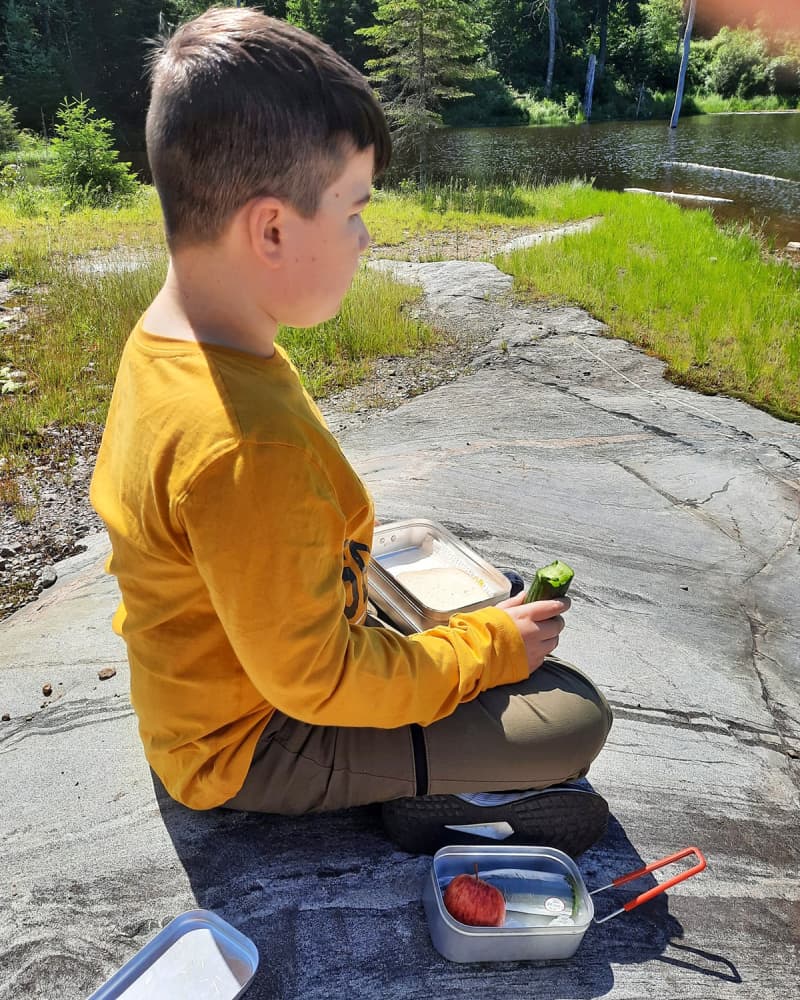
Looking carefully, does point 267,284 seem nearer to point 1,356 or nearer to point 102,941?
point 102,941

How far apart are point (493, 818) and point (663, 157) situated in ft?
81.2

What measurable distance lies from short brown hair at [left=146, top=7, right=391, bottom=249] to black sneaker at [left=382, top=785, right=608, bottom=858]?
1.26 m

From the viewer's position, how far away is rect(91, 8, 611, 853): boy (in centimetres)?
121

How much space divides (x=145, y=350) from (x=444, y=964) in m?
1.34

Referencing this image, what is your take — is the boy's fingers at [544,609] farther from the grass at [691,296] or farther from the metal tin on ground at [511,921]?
the grass at [691,296]

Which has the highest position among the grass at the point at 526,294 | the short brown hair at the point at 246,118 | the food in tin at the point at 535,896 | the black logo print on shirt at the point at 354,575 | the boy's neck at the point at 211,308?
the short brown hair at the point at 246,118

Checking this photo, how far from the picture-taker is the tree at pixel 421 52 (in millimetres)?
16578

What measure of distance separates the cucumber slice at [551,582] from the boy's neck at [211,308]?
82cm

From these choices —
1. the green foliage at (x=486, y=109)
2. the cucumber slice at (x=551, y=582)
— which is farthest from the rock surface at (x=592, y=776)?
the green foliage at (x=486, y=109)

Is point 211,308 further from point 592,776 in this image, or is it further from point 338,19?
point 338,19

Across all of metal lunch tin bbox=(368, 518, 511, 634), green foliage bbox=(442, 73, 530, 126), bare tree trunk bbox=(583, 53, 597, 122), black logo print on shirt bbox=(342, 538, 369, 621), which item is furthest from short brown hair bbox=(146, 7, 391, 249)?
bare tree trunk bbox=(583, 53, 597, 122)

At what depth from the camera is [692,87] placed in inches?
1539

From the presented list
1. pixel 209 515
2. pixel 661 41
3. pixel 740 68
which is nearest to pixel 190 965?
pixel 209 515

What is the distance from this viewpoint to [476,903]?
1.58 m
